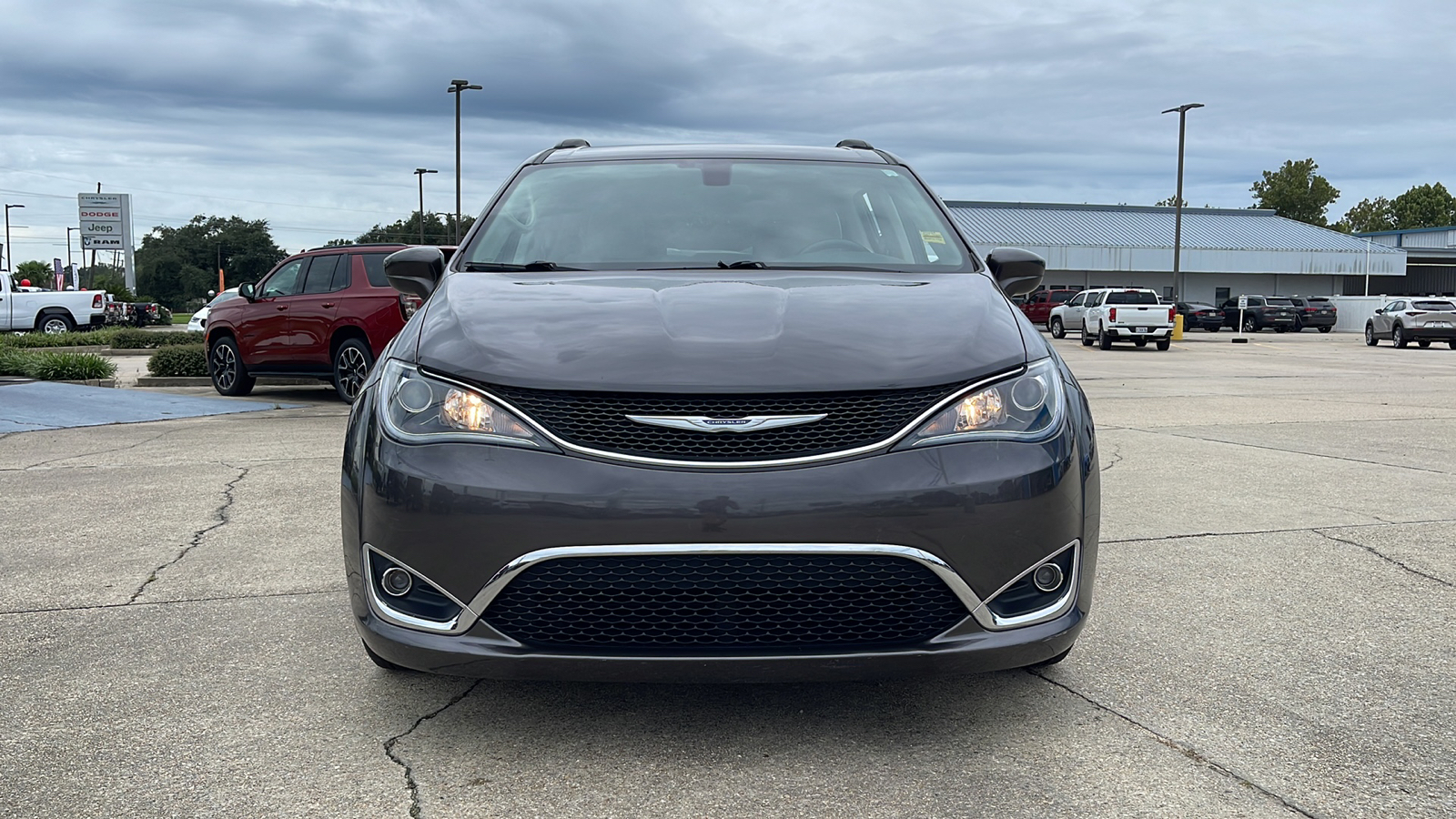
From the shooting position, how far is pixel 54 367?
51.7ft

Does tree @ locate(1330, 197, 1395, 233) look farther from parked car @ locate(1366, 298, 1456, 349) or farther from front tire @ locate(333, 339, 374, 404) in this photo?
front tire @ locate(333, 339, 374, 404)

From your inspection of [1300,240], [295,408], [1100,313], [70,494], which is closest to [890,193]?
[70,494]

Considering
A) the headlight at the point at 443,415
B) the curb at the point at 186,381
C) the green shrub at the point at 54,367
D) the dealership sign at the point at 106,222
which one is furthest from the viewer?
the dealership sign at the point at 106,222

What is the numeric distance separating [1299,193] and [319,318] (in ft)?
340

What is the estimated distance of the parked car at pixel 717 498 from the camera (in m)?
2.61

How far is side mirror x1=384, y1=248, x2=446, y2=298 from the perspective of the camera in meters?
3.93

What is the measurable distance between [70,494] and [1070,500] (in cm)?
596

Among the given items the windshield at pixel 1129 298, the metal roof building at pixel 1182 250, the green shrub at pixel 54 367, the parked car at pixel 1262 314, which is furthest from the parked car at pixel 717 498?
the metal roof building at pixel 1182 250

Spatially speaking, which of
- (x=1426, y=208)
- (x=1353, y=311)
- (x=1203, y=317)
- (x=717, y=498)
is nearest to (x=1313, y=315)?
(x=1203, y=317)

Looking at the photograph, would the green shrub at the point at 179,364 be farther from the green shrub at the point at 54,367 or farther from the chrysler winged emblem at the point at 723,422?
the chrysler winged emblem at the point at 723,422

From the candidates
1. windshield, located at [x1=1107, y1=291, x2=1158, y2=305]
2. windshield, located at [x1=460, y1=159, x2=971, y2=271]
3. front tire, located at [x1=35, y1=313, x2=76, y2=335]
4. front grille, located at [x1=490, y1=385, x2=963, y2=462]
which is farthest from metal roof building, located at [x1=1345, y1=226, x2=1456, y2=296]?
front grille, located at [x1=490, y1=385, x2=963, y2=462]

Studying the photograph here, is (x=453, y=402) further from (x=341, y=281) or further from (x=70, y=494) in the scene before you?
(x=341, y=281)

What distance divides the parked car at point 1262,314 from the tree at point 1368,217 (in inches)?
3074

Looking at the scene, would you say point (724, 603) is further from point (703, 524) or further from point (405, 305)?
point (405, 305)
